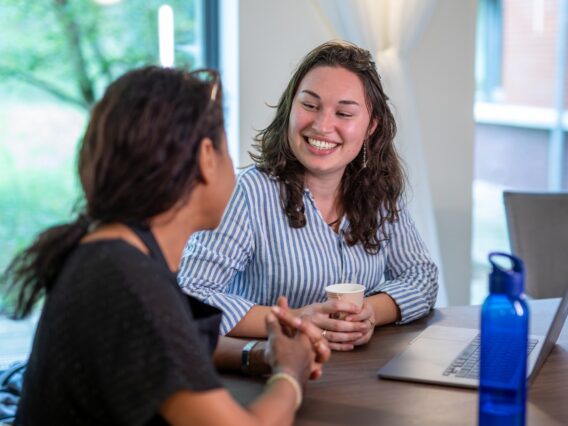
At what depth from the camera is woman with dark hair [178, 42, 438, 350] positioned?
1.96 m

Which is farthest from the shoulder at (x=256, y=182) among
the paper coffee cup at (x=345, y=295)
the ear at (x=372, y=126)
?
the paper coffee cup at (x=345, y=295)

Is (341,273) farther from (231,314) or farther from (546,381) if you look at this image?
(546,381)

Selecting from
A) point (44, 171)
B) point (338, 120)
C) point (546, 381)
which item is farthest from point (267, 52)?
point (546, 381)

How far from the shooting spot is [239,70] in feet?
10.5

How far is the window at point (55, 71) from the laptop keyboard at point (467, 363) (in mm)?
1911

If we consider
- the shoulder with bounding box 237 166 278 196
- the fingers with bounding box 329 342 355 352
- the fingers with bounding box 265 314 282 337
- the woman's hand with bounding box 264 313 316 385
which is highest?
the shoulder with bounding box 237 166 278 196

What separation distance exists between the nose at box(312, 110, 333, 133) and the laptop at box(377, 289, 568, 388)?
52 centimetres

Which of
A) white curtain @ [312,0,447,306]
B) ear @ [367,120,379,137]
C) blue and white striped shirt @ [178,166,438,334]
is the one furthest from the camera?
white curtain @ [312,0,447,306]

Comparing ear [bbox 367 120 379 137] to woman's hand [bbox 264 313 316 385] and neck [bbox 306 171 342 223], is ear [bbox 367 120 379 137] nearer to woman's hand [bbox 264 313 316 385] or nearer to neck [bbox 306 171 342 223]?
neck [bbox 306 171 342 223]

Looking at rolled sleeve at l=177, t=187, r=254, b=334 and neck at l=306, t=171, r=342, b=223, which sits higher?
neck at l=306, t=171, r=342, b=223

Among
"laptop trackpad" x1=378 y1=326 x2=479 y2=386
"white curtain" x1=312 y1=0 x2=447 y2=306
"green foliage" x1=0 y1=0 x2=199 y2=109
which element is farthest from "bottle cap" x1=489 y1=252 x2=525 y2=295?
"green foliage" x1=0 y1=0 x2=199 y2=109

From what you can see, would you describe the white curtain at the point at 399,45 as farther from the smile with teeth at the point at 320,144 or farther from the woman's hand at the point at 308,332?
the woman's hand at the point at 308,332

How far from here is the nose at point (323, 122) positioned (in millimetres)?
2023

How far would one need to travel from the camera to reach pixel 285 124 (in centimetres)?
211
